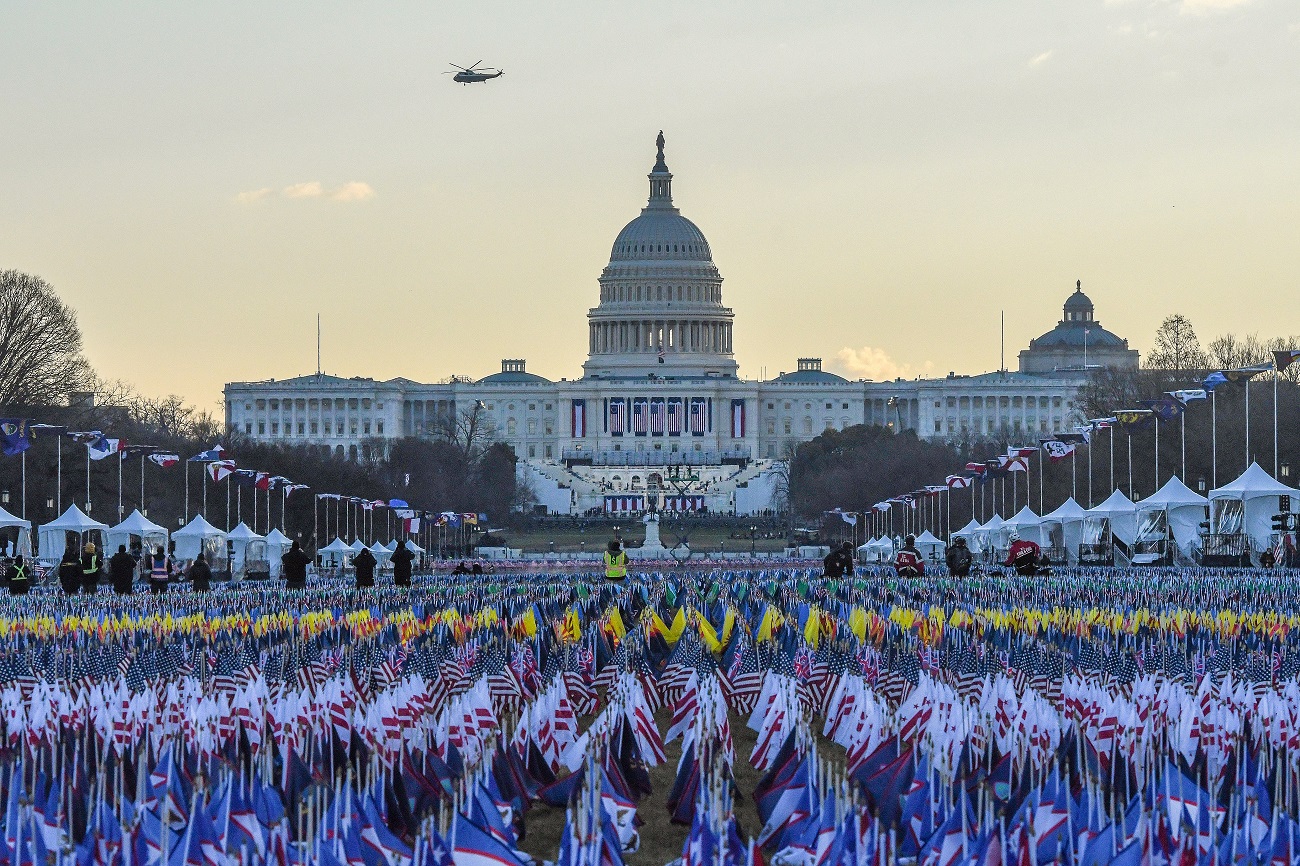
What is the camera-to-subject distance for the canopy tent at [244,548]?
2507 inches

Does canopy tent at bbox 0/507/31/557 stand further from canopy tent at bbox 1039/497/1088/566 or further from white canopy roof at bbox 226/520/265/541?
canopy tent at bbox 1039/497/1088/566

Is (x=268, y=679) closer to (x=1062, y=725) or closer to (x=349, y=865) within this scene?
(x=1062, y=725)

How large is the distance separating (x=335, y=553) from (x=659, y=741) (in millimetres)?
58425

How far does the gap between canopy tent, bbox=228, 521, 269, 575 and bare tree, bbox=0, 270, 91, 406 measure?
15005 mm

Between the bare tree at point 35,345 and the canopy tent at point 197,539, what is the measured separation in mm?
18375

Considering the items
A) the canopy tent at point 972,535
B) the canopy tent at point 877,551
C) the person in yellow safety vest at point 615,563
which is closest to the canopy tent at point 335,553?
the canopy tent at point 877,551

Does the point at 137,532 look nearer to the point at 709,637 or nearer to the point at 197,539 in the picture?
the point at 197,539

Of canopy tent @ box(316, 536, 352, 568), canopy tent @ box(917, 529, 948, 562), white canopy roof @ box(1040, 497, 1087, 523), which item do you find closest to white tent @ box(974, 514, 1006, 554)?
canopy tent @ box(917, 529, 948, 562)

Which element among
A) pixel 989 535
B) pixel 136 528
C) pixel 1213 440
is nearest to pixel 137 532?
pixel 136 528

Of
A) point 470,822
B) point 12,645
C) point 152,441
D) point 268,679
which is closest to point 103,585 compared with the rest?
point 12,645

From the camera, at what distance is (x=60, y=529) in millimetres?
58625

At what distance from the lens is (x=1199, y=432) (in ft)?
288

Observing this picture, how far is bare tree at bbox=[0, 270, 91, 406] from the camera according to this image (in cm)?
8200

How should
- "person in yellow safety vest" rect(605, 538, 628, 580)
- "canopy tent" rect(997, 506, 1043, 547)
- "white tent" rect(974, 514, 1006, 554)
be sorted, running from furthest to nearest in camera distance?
"white tent" rect(974, 514, 1006, 554) < "canopy tent" rect(997, 506, 1043, 547) < "person in yellow safety vest" rect(605, 538, 628, 580)
